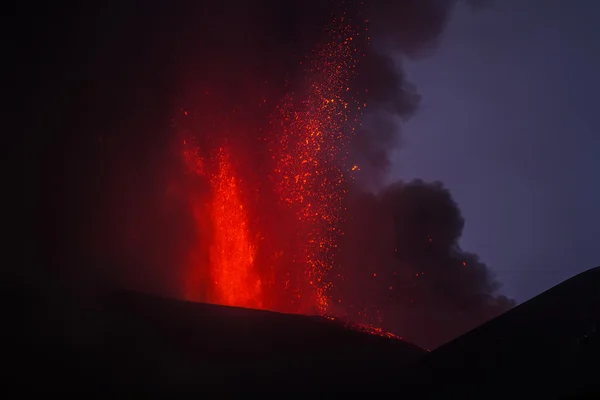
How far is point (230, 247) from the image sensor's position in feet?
53.1

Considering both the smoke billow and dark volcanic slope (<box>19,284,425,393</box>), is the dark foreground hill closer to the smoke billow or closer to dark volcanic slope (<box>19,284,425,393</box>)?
dark volcanic slope (<box>19,284,425,393</box>)

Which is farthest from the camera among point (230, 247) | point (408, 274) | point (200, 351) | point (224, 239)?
point (408, 274)

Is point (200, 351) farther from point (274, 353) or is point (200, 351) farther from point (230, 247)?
point (230, 247)

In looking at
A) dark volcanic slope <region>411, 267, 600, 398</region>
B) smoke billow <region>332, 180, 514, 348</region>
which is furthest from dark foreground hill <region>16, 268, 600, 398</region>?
smoke billow <region>332, 180, 514, 348</region>

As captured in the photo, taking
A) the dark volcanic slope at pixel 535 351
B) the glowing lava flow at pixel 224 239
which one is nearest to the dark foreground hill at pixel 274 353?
the dark volcanic slope at pixel 535 351

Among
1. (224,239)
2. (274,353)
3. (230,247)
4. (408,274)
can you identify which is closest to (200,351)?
(274,353)

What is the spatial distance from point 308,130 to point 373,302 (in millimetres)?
11934

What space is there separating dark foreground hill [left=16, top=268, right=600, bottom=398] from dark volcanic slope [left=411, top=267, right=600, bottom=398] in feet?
0.05

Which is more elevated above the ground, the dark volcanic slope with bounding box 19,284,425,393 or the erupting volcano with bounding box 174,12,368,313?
the erupting volcano with bounding box 174,12,368,313

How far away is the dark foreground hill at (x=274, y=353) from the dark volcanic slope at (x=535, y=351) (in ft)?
0.05

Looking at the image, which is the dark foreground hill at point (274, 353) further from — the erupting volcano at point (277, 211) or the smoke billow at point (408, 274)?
the smoke billow at point (408, 274)

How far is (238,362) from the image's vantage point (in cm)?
834

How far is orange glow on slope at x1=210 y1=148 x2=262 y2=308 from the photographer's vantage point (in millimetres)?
15562

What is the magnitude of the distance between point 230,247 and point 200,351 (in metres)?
7.78
